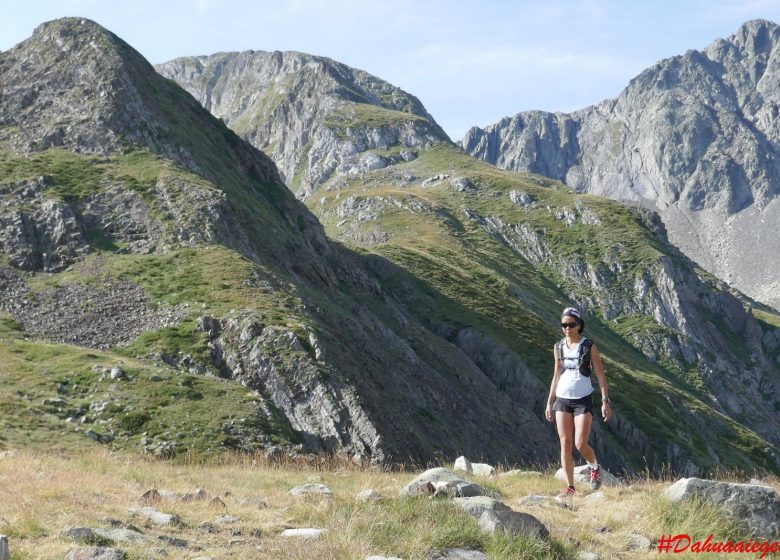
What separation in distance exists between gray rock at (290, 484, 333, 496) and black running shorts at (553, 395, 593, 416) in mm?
5214

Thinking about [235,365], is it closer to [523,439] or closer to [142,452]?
[142,452]

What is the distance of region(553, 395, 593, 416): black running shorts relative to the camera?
14664 millimetres

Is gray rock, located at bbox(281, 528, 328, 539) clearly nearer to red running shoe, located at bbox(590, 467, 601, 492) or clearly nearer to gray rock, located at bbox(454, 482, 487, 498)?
gray rock, located at bbox(454, 482, 487, 498)

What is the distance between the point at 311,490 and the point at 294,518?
8.28 feet

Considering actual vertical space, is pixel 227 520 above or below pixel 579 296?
above

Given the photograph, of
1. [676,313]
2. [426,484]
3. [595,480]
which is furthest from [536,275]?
[426,484]

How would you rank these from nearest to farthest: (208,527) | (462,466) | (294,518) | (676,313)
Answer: (208,527)
(294,518)
(462,466)
(676,313)

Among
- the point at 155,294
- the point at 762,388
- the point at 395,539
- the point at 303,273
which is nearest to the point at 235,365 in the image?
the point at 155,294

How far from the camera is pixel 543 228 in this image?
178 meters

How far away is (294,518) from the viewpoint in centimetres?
1177

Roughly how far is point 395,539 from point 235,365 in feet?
105

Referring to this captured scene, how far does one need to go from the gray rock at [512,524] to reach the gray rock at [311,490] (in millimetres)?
4423

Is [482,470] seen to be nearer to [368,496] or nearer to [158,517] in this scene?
[368,496]

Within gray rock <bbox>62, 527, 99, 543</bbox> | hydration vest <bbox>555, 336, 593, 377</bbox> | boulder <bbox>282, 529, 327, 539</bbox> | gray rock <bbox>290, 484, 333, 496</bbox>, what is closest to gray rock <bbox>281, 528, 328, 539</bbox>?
boulder <bbox>282, 529, 327, 539</bbox>
